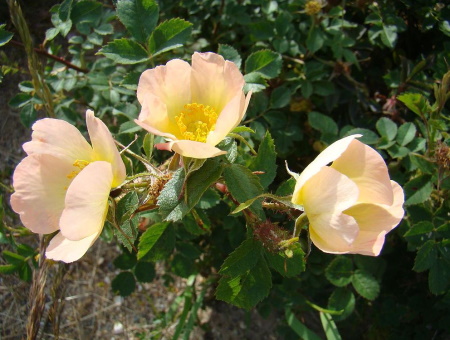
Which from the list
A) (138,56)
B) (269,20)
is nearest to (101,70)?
(138,56)

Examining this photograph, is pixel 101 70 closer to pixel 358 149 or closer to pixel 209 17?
pixel 209 17

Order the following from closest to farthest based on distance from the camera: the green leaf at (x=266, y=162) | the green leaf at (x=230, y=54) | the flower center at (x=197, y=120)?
1. the flower center at (x=197, y=120)
2. the green leaf at (x=266, y=162)
3. the green leaf at (x=230, y=54)

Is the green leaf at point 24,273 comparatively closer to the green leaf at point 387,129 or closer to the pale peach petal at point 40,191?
the pale peach petal at point 40,191

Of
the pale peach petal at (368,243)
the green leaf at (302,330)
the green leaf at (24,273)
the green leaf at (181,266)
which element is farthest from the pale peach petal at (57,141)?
the green leaf at (302,330)

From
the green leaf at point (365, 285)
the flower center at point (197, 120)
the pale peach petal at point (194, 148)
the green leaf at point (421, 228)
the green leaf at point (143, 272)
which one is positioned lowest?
the green leaf at point (365, 285)

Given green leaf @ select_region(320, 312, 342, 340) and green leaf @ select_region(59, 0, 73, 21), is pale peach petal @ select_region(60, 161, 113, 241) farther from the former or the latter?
green leaf @ select_region(320, 312, 342, 340)
